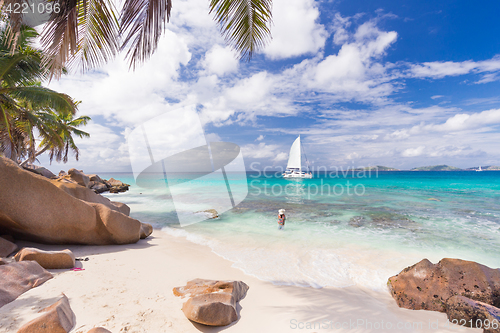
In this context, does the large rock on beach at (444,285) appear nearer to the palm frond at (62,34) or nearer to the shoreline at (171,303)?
the shoreline at (171,303)

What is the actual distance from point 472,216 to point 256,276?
15.9m

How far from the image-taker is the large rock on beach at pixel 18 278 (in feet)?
9.29

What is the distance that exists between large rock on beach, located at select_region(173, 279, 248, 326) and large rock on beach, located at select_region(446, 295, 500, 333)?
3.55 m

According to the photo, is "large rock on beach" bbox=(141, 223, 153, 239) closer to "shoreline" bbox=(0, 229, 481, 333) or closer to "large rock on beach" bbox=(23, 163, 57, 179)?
"shoreline" bbox=(0, 229, 481, 333)

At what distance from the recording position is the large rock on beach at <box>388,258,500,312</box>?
375cm

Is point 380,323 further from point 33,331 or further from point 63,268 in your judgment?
point 63,268

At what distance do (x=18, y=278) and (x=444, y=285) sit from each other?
282 inches

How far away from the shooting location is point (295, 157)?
51.3 metres

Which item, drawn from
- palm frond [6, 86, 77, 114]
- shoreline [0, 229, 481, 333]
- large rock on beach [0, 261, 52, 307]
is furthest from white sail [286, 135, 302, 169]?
large rock on beach [0, 261, 52, 307]

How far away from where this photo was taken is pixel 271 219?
38.8 feet

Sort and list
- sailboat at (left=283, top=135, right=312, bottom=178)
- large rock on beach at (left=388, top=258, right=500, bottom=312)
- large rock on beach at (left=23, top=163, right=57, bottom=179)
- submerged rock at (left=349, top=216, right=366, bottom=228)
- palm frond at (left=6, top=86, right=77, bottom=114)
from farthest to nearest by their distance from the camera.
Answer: sailboat at (left=283, top=135, right=312, bottom=178)
large rock on beach at (left=23, top=163, right=57, bottom=179)
submerged rock at (left=349, top=216, right=366, bottom=228)
palm frond at (left=6, top=86, right=77, bottom=114)
large rock on beach at (left=388, top=258, right=500, bottom=312)

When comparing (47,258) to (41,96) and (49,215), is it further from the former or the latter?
(41,96)

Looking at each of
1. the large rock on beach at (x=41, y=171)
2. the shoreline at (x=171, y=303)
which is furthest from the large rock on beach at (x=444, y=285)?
the large rock on beach at (x=41, y=171)

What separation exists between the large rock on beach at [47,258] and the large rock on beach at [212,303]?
2.32 meters
